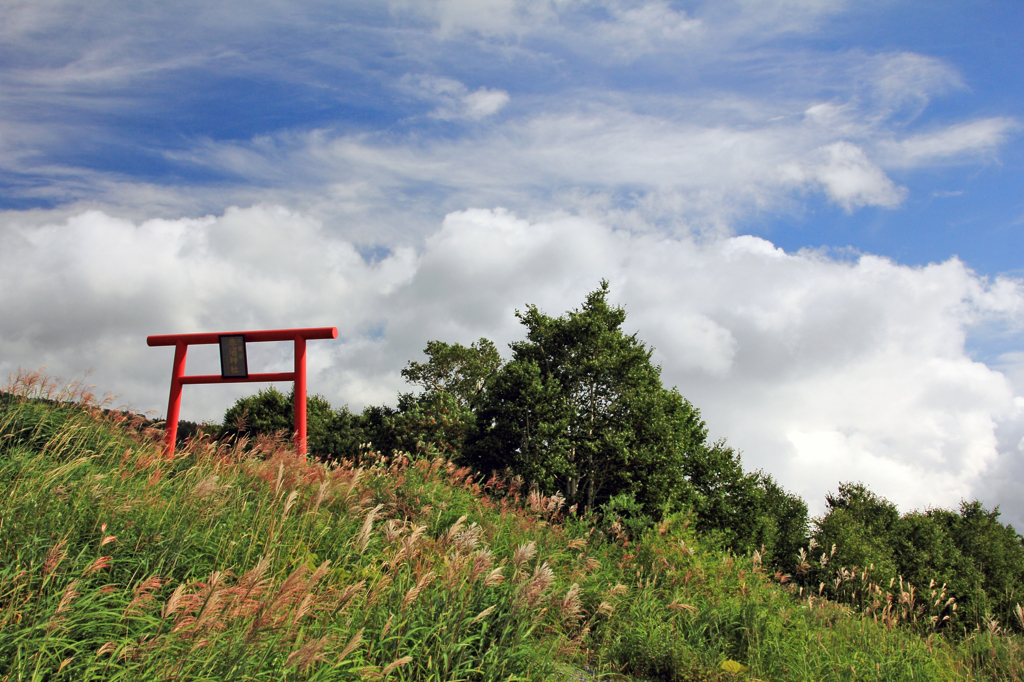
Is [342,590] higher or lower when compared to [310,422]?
lower

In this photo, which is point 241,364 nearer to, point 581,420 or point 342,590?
point 342,590

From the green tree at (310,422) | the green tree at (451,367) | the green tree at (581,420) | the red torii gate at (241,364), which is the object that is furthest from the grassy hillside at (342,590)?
the green tree at (451,367)

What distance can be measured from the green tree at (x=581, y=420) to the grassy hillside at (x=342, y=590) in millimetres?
9911

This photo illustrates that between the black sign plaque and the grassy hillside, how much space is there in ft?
11.7

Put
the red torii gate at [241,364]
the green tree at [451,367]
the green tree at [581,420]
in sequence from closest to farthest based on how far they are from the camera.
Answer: the red torii gate at [241,364] → the green tree at [581,420] → the green tree at [451,367]

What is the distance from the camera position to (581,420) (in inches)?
757

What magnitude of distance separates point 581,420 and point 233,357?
10.7 metres

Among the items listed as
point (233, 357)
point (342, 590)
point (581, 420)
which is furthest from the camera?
point (581, 420)

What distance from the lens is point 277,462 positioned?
6.43 metres

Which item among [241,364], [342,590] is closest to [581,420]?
[241,364]

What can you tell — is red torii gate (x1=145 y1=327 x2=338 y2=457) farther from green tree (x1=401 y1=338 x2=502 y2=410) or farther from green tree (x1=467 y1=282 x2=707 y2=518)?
green tree (x1=401 y1=338 x2=502 y2=410)

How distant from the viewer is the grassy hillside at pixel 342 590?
3.00 metres

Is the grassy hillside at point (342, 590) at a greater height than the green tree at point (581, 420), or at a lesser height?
lesser

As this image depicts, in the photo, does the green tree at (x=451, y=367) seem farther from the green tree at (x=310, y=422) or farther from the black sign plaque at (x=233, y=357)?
the black sign plaque at (x=233, y=357)
